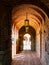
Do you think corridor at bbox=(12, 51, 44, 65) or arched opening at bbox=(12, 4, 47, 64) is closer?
arched opening at bbox=(12, 4, 47, 64)

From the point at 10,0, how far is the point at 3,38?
167 centimetres

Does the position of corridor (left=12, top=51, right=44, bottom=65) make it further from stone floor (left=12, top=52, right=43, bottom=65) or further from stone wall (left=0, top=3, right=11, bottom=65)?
stone wall (left=0, top=3, right=11, bottom=65)

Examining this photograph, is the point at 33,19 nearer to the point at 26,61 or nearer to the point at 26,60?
the point at 26,60

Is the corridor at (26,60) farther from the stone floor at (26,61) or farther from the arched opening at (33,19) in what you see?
the arched opening at (33,19)

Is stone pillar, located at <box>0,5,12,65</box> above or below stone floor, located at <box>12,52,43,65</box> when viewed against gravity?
above

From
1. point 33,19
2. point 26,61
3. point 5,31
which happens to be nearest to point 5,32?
point 5,31

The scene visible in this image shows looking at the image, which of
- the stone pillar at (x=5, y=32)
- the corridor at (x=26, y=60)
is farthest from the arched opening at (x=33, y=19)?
the stone pillar at (x=5, y=32)

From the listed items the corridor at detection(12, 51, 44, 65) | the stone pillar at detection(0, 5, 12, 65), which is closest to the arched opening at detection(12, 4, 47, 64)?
the corridor at detection(12, 51, 44, 65)

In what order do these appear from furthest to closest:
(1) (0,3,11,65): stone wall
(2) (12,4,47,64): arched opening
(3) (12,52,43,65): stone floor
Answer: (3) (12,52,43,65): stone floor < (2) (12,4,47,64): arched opening < (1) (0,3,11,65): stone wall

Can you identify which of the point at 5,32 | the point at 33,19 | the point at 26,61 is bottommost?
the point at 26,61

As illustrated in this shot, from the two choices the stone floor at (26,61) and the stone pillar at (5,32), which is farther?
the stone floor at (26,61)

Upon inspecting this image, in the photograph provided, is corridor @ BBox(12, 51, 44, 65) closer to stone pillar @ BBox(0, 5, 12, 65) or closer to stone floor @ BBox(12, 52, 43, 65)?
stone floor @ BBox(12, 52, 43, 65)

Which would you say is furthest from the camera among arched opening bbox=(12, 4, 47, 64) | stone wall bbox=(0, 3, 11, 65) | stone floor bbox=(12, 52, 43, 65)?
stone floor bbox=(12, 52, 43, 65)

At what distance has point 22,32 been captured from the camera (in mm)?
23641
